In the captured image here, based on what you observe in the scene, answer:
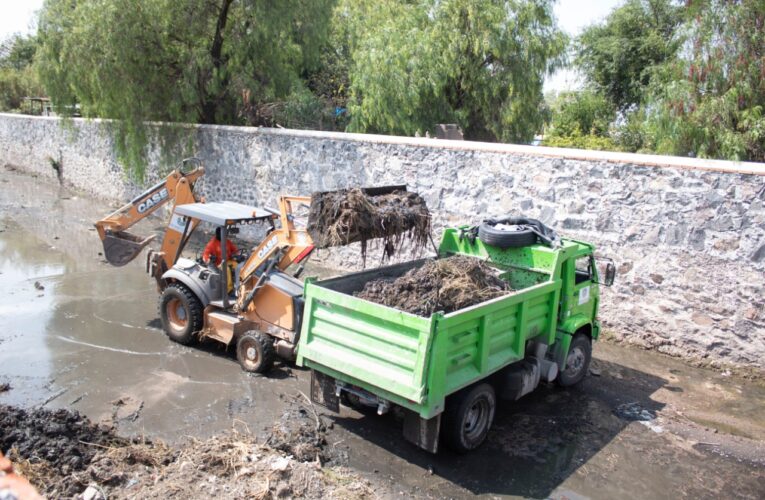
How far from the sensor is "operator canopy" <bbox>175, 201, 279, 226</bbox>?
8031mm

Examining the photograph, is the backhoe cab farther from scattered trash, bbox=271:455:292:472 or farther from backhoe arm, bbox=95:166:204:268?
scattered trash, bbox=271:455:292:472

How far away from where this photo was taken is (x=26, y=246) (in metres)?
14.5

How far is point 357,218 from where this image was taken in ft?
23.1

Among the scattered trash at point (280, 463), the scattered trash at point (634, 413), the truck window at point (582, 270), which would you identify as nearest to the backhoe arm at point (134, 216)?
the scattered trash at point (280, 463)

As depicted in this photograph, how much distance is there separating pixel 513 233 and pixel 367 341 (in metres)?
2.50

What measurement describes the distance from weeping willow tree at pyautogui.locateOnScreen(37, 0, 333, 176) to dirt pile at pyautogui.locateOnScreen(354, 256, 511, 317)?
1069 centimetres

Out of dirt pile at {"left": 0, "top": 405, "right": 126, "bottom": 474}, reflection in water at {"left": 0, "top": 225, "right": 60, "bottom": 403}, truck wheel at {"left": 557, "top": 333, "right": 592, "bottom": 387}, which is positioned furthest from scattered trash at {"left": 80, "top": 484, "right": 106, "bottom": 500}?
truck wheel at {"left": 557, "top": 333, "right": 592, "bottom": 387}

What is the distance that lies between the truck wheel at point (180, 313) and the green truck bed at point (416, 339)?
8.63 feet

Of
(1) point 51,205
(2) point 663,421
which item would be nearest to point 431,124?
(2) point 663,421

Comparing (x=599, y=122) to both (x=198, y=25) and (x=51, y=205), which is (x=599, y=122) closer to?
(x=198, y=25)

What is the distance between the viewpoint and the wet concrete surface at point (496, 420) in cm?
607

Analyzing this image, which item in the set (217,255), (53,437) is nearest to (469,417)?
(53,437)

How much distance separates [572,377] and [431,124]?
912 centimetres

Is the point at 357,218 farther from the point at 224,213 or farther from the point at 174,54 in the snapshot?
the point at 174,54
